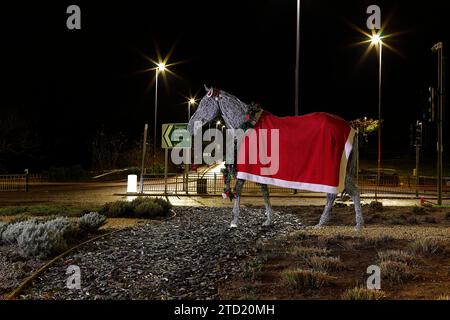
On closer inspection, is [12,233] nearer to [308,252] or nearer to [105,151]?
[308,252]

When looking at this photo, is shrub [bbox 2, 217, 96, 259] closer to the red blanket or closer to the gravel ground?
the gravel ground

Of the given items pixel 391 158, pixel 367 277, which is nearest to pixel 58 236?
pixel 367 277

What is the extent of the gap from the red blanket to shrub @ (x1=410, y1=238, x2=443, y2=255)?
6.90 ft

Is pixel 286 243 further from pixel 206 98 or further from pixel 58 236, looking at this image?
pixel 58 236

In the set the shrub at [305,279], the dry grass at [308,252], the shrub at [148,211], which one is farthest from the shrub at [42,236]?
the shrub at [305,279]

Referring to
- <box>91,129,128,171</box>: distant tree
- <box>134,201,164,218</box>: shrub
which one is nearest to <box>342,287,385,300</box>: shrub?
<box>134,201,164,218</box>: shrub

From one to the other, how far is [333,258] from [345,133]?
3458 millimetres

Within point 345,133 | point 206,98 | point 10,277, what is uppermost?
point 206,98

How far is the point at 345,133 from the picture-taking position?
1034 cm

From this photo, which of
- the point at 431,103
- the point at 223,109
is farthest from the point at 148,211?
the point at 431,103

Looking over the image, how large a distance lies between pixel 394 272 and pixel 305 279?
52.5 inches

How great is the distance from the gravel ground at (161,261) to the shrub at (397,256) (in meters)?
2.20

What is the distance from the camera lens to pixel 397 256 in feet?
25.5
